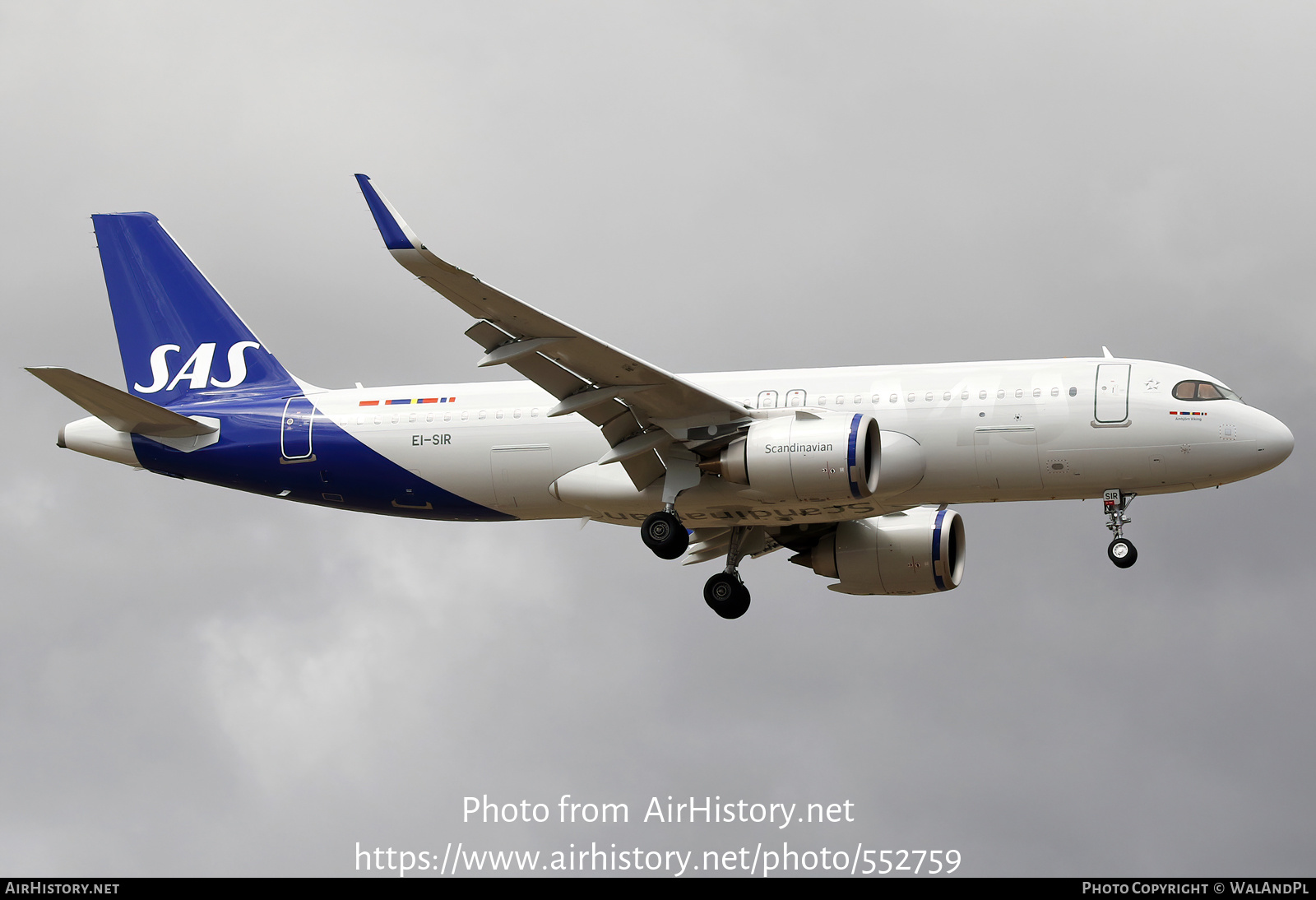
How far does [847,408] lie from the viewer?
34969 mm

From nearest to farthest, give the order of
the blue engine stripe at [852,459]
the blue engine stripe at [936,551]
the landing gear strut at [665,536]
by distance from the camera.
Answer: the blue engine stripe at [852,459]
the landing gear strut at [665,536]
the blue engine stripe at [936,551]

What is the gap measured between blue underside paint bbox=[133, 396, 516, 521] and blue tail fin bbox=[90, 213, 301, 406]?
6.38 feet

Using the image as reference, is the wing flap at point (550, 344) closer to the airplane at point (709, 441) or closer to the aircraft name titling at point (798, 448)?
the airplane at point (709, 441)

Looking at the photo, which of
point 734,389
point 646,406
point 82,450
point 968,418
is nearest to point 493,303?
point 646,406

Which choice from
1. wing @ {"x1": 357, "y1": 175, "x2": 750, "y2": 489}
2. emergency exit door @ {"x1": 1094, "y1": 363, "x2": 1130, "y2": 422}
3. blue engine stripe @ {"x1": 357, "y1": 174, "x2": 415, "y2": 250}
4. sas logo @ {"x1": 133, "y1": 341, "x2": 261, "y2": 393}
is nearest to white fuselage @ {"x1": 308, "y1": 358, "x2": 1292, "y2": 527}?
emergency exit door @ {"x1": 1094, "y1": 363, "x2": 1130, "y2": 422}

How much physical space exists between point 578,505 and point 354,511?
248 inches

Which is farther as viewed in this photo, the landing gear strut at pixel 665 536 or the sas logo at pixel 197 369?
the sas logo at pixel 197 369

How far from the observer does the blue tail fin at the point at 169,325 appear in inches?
1610

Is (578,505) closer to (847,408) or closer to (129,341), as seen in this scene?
(847,408)

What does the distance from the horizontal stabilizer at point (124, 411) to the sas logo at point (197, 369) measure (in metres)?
1.56

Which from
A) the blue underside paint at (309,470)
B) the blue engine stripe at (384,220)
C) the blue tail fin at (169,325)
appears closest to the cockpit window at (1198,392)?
the blue underside paint at (309,470)

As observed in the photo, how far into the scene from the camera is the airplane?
33.5 m

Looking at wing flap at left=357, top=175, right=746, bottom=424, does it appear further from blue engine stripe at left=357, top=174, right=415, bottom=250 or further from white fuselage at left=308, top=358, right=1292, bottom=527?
white fuselage at left=308, top=358, right=1292, bottom=527

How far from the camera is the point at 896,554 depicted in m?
40.1
